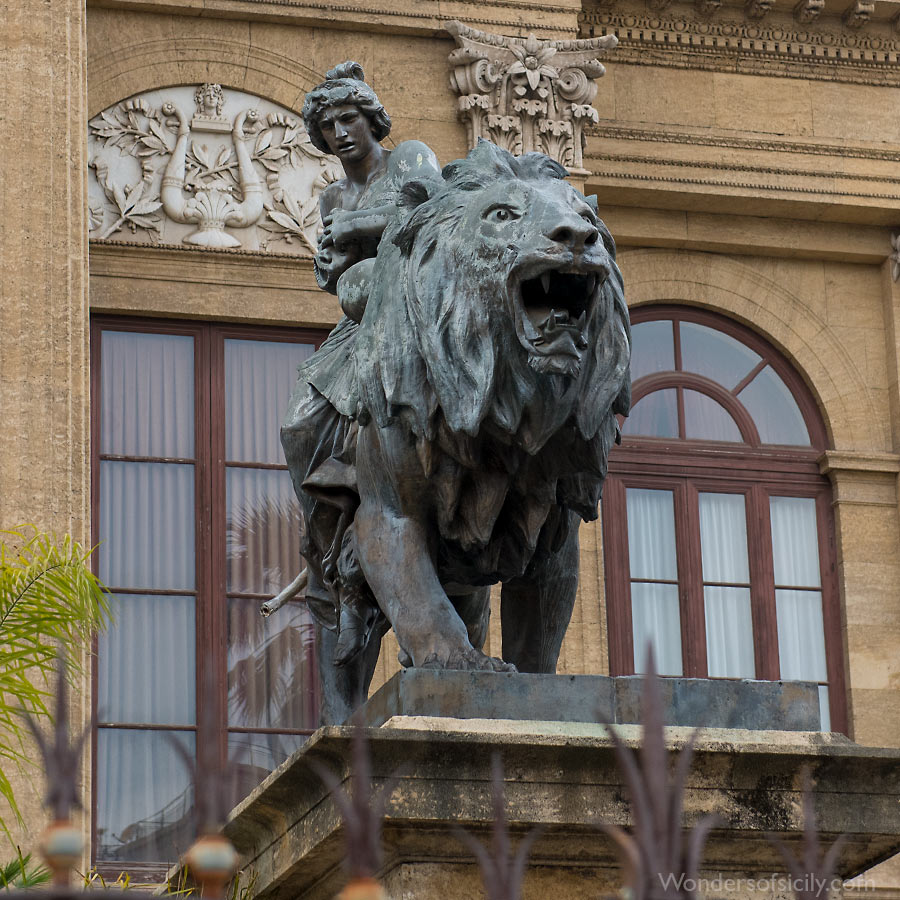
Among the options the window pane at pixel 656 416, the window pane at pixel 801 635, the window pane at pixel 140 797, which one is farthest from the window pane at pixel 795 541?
the window pane at pixel 140 797


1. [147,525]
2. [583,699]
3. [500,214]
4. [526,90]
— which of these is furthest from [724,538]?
[583,699]

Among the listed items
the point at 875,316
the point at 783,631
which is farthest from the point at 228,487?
the point at 875,316

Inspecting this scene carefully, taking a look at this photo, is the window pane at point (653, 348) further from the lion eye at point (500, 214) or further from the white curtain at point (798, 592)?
the lion eye at point (500, 214)

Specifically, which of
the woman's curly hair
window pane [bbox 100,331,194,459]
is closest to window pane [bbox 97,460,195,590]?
window pane [bbox 100,331,194,459]

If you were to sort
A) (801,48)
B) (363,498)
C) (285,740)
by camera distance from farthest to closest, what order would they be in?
(801,48) < (285,740) < (363,498)

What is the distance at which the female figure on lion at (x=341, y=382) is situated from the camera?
654 cm

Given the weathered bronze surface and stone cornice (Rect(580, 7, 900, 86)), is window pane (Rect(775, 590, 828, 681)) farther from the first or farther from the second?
the weathered bronze surface

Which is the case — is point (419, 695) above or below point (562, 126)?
below

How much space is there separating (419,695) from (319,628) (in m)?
1.63

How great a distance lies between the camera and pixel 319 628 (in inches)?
278

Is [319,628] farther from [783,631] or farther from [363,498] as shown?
[783,631]

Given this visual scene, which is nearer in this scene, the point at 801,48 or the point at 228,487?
the point at 228,487

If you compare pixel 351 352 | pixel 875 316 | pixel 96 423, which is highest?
pixel 875 316

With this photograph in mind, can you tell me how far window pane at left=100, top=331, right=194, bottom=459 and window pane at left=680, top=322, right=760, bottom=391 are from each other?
426cm
